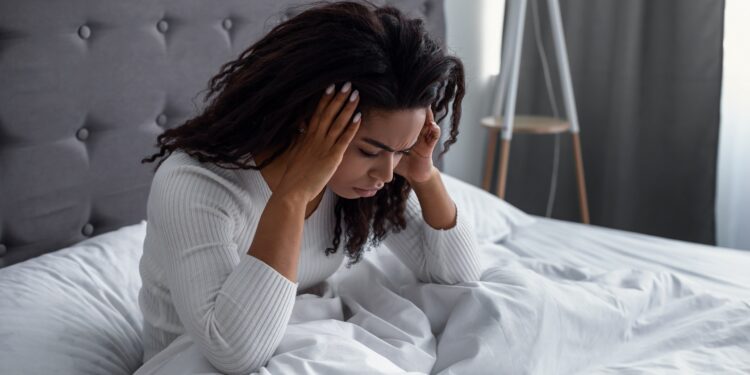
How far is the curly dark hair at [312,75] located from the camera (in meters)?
1.09

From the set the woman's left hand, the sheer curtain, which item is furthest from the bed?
the sheer curtain

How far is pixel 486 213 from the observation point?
1.99 metres

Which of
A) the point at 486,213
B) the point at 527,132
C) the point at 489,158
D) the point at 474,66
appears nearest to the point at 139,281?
the point at 486,213

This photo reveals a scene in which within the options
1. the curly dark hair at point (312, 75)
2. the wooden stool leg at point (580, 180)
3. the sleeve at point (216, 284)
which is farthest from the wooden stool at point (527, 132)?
the sleeve at point (216, 284)

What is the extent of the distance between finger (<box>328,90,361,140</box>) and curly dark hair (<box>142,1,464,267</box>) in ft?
0.06

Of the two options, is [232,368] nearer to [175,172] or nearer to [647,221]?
[175,172]

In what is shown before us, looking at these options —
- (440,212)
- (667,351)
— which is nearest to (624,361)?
(667,351)

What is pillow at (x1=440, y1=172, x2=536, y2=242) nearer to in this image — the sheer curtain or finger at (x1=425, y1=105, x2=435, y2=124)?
finger at (x1=425, y1=105, x2=435, y2=124)

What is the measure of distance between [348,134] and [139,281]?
56cm

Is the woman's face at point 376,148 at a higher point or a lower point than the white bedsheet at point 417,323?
higher

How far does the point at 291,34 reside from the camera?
1.13 m

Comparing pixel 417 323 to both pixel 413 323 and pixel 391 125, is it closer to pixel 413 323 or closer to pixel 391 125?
pixel 413 323

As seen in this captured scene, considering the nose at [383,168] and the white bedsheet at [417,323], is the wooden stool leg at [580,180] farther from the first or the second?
the nose at [383,168]

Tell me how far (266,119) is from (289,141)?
6 centimetres
